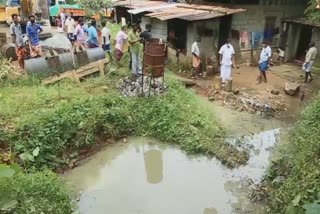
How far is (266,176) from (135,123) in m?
3.94

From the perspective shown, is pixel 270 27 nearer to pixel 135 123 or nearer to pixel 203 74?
pixel 203 74

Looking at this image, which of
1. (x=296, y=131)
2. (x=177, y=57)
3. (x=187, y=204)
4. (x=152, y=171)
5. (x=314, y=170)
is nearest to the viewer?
(x=314, y=170)

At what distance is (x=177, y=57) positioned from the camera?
50.3ft

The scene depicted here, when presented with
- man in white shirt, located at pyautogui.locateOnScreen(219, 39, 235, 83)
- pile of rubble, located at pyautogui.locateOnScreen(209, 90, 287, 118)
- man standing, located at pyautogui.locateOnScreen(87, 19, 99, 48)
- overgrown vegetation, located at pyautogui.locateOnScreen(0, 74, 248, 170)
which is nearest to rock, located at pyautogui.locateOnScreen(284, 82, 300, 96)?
pile of rubble, located at pyautogui.locateOnScreen(209, 90, 287, 118)

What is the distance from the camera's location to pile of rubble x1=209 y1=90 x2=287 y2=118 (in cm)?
1113

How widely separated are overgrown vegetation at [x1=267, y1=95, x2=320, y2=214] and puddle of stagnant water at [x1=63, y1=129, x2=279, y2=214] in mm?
519

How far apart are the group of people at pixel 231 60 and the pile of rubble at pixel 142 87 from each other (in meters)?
2.66

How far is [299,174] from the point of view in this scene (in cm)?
646

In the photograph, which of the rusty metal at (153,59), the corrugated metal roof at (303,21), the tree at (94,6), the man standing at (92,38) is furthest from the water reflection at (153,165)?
the tree at (94,6)

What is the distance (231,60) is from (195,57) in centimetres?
163

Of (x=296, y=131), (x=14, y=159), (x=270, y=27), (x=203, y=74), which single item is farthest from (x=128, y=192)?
(x=270, y=27)

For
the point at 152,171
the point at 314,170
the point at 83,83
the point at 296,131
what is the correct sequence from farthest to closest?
the point at 83,83 → the point at 296,131 → the point at 152,171 → the point at 314,170

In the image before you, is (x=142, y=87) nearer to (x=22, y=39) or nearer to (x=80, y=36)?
(x=80, y=36)

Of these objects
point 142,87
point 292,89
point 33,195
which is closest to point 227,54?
Answer: point 292,89
